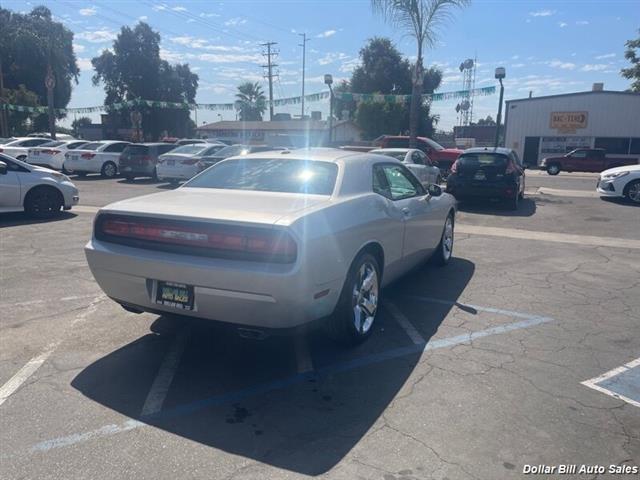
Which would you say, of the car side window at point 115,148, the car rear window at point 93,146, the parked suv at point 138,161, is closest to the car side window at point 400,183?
the parked suv at point 138,161

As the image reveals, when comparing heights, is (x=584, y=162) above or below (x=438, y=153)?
below

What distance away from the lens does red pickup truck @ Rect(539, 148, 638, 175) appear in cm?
3020

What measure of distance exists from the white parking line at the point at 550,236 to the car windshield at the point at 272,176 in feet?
19.1

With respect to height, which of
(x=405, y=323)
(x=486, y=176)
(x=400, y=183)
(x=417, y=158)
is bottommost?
(x=405, y=323)

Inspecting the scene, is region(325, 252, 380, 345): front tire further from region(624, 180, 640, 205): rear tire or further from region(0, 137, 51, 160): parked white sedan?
region(0, 137, 51, 160): parked white sedan

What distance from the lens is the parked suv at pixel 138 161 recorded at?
18969mm

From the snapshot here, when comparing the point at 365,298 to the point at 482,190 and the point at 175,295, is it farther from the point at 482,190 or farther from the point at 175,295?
the point at 482,190

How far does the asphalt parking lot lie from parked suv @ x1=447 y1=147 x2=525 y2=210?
672 centimetres

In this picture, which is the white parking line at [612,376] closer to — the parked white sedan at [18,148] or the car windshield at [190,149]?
the car windshield at [190,149]

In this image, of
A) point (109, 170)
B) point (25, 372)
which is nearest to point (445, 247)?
point (25, 372)

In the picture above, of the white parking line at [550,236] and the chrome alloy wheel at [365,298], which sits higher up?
the chrome alloy wheel at [365,298]

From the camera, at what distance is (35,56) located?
45.8 metres

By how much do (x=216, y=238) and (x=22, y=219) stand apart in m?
8.56

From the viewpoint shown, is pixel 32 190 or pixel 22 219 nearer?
pixel 32 190
